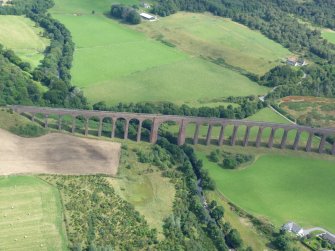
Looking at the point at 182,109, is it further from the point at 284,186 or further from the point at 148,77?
the point at 284,186

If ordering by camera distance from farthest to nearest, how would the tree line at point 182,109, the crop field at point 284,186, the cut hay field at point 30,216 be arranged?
the tree line at point 182,109, the crop field at point 284,186, the cut hay field at point 30,216

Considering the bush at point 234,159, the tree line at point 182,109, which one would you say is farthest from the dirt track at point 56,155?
the bush at point 234,159

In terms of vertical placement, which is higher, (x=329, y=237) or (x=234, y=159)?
(x=234, y=159)

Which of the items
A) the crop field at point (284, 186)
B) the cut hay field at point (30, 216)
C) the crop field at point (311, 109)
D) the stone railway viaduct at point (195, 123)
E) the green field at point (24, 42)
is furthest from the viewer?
the green field at point (24, 42)

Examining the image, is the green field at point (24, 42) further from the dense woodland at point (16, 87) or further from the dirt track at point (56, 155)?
the dirt track at point (56, 155)

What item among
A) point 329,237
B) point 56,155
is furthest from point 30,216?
point 329,237

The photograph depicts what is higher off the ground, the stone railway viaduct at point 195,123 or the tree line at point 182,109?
the stone railway viaduct at point 195,123

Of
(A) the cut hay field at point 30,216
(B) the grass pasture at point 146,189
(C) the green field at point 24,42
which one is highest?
(C) the green field at point 24,42

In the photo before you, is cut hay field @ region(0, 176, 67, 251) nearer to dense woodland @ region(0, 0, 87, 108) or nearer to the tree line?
dense woodland @ region(0, 0, 87, 108)
